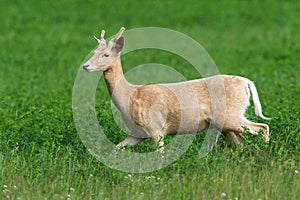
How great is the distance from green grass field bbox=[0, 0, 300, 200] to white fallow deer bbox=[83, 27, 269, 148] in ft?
0.75

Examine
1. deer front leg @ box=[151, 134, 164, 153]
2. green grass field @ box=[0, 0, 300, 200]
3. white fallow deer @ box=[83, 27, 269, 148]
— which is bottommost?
green grass field @ box=[0, 0, 300, 200]

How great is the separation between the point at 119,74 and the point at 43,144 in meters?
1.24

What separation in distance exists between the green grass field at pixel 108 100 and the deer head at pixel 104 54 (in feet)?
3.41

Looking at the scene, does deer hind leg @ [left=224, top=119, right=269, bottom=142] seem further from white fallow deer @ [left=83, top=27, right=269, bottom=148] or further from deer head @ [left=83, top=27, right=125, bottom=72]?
deer head @ [left=83, top=27, right=125, bottom=72]

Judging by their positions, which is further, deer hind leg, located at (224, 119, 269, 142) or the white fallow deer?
deer hind leg, located at (224, 119, 269, 142)

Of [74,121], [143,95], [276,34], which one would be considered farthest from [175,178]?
[276,34]

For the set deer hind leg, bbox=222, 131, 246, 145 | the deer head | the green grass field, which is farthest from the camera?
deer hind leg, bbox=222, 131, 246, 145

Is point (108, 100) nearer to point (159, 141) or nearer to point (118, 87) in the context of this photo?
point (118, 87)

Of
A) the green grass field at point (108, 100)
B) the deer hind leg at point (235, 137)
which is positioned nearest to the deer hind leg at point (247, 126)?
the green grass field at point (108, 100)

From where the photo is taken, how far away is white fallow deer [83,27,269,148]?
8.91m

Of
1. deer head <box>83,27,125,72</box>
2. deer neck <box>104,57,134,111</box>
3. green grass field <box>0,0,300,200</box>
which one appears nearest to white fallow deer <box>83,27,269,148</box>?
deer neck <box>104,57,134,111</box>

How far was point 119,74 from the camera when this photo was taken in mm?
8969

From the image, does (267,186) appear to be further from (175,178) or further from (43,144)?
(43,144)

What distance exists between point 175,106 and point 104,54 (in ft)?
3.46
